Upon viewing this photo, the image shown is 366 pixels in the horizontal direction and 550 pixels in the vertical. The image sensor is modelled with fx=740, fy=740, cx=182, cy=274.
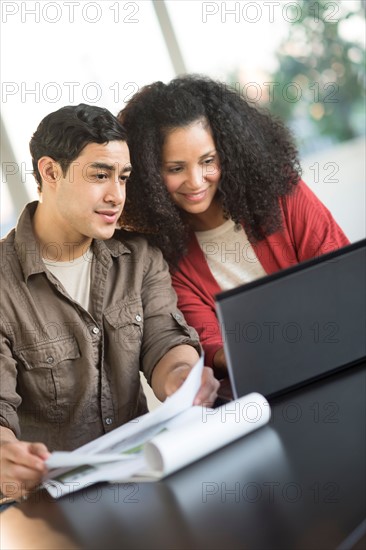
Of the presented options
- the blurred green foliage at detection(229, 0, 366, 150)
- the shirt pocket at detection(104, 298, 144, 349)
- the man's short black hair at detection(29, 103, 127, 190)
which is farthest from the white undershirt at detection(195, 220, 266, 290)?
the blurred green foliage at detection(229, 0, 366, 150)

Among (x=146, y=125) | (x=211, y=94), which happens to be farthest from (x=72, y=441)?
(x=211, y=94)

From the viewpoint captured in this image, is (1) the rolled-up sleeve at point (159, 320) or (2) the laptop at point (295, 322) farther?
(1) the rolled-up sleeve at point (159, 320)

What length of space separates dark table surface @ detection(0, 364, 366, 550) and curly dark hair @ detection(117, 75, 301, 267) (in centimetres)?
81

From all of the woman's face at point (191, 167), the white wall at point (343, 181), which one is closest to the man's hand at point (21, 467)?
the woman's face at point (191, 167)

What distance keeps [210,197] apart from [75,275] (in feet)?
1.44

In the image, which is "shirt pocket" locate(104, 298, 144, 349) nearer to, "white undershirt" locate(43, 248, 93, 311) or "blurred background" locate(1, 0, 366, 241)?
"white undershirt" locate(43, 248, 93, 311)

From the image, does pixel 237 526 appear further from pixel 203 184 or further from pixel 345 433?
pixel 203 184

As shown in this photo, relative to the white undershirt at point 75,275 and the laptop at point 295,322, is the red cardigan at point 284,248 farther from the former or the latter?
the laptop at point 295,322

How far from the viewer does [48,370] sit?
1.66 metres

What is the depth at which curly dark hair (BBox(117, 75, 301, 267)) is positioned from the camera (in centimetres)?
191

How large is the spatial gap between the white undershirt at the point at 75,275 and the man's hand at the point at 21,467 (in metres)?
0.57

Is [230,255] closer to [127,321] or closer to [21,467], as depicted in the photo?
[127,321]

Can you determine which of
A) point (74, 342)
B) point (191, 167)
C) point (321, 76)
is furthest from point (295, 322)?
point (321, 76)

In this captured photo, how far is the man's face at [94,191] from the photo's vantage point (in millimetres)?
1702
